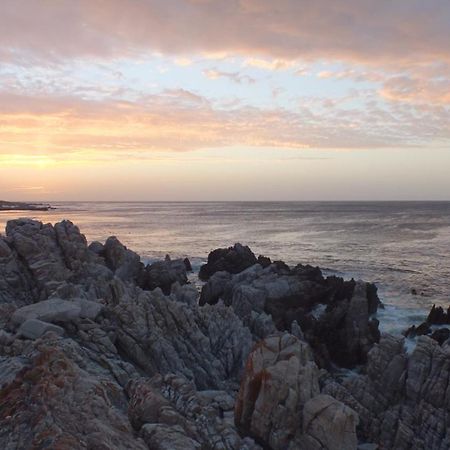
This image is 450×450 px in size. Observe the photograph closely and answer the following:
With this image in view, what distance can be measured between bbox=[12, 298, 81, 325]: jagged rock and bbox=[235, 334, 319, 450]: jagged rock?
7.24 metres

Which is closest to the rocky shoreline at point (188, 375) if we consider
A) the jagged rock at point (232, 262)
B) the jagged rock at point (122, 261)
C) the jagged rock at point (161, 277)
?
the jagged rock at point (122, 261)

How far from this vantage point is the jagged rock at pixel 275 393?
521 inches

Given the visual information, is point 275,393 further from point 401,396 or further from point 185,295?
point 185,295

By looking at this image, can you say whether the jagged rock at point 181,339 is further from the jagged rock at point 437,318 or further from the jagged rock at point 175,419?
the jagged rock at point 437,318

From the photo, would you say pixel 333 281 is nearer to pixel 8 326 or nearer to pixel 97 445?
pixel 8 326

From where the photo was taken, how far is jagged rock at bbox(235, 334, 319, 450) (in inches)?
521

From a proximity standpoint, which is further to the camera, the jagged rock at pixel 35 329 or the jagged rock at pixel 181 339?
the jagged rock at pixel 181 339

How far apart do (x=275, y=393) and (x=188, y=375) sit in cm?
736

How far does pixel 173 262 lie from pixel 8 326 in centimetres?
3704

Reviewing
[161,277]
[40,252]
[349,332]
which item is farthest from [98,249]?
[349,332]

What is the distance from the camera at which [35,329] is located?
16.2 metres

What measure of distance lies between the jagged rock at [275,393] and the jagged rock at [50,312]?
7.24m

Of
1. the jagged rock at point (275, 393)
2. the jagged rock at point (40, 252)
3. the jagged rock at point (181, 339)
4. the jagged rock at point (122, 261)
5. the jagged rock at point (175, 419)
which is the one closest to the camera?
the jagged rock at point (175, 419)

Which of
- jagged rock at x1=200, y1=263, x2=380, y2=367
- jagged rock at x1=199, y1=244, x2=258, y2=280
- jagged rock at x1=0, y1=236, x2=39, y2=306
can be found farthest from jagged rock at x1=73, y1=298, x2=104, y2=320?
jagged rock at x1=199, y1=244, x2=258, y2=280
